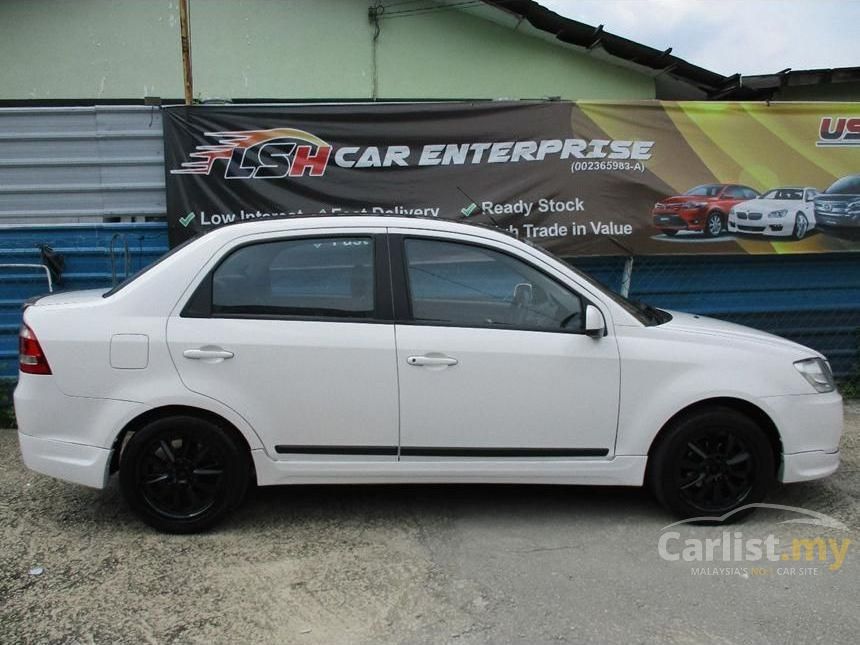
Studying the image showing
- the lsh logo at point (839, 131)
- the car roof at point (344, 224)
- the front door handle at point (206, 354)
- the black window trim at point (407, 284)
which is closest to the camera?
the front door handle at point (206, 354)

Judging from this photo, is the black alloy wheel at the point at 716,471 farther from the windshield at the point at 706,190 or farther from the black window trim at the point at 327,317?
the windshield at the point at 706,190

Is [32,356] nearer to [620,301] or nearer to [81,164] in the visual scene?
[81,164]

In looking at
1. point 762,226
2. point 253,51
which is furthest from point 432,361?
point 253,51

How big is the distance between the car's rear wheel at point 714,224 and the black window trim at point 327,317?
136 inches

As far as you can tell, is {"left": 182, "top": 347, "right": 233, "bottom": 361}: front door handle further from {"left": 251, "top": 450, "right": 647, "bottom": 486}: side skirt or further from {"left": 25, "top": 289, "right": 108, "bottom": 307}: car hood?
{"left": 25, "top": 289, "right": 108, "bottom": 307}: car hood

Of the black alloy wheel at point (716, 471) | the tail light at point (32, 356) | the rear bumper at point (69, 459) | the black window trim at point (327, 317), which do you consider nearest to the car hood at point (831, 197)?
the black alloy wheel at point (716, 471)

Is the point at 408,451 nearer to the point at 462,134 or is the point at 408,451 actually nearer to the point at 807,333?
the point at 462,134

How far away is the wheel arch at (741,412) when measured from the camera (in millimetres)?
3900

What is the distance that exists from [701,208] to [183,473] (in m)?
4.64

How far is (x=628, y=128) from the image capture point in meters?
6.04

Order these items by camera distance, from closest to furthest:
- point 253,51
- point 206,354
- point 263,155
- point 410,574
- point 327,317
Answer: point 410,574
point 206,354
point 327,317
point 263,155
point 253,51

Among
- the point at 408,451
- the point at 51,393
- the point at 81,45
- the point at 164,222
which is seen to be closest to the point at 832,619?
the point at 408,451

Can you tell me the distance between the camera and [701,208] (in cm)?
612

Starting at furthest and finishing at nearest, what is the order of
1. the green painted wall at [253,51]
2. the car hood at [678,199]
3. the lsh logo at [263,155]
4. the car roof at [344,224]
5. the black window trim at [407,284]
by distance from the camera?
the green painted wall at [253,51]
the car hood at [678,199]
the lsh logo at [263,155]
the car roof at [344,224]
the black window trim at [407,284]
